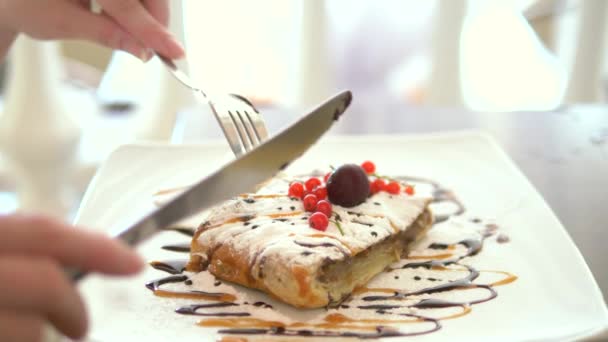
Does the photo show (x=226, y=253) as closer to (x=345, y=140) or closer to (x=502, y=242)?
(x=502, y=242)

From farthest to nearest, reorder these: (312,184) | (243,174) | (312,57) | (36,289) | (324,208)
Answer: (312,57)
(312,184)
(324,208)
(243,174)
(36,289)

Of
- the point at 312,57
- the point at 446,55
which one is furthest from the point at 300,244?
the point at 446,55

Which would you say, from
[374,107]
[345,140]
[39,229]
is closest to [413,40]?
[374,107]

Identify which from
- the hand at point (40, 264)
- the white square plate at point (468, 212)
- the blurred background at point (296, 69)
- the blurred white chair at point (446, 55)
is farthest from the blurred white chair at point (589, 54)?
the hand at point (40, 264)

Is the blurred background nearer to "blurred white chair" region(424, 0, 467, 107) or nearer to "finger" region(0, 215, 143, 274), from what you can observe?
"blurred white chair" region(424, 0, 467, 107)

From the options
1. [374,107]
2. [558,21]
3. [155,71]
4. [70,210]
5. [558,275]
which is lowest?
[558,275]

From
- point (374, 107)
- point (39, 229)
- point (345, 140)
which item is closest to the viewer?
point (39, 229)

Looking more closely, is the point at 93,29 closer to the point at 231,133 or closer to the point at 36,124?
the point at 231,133
